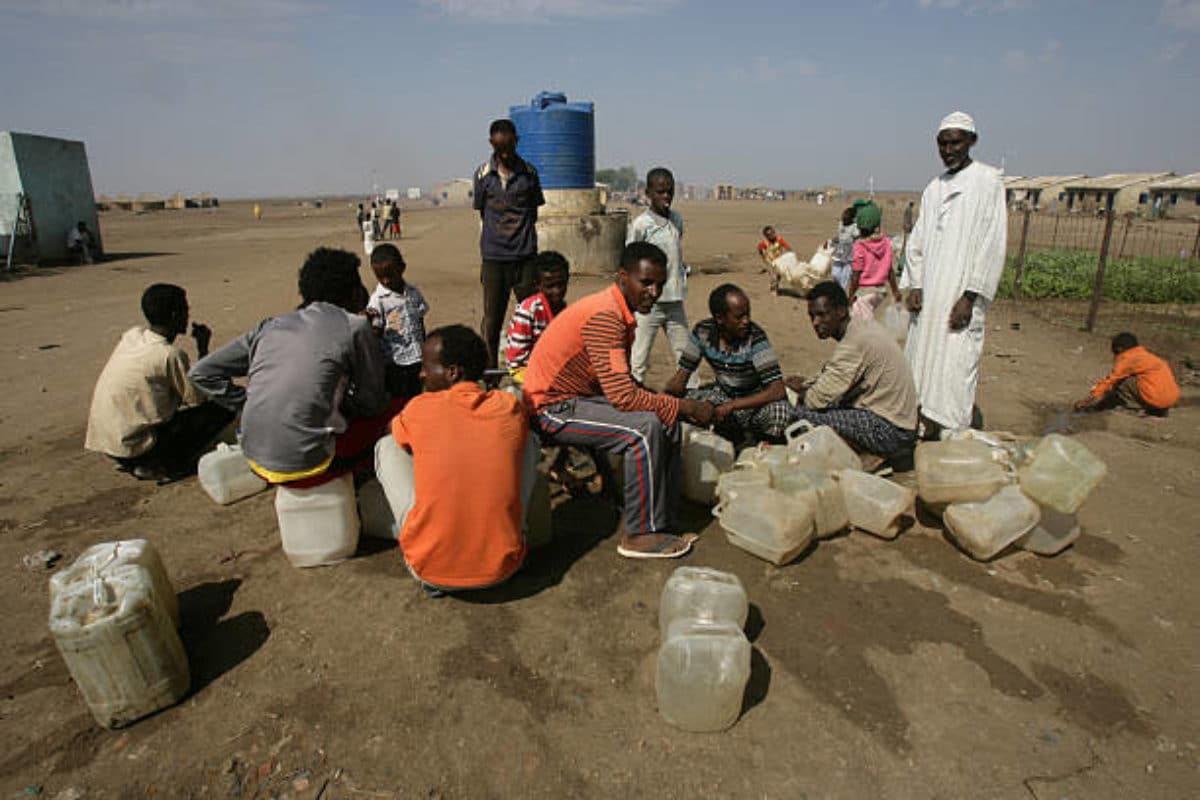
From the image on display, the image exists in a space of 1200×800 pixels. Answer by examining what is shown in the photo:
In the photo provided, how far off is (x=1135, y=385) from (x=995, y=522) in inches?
133

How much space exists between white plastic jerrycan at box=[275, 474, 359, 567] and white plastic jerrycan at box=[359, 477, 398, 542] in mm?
121

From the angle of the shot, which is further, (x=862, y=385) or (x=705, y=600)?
(x=862, y=385)

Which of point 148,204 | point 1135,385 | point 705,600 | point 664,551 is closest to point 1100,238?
point 1135,385

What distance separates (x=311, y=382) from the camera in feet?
→ 10.3

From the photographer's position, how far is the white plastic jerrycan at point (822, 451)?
12.8 ft

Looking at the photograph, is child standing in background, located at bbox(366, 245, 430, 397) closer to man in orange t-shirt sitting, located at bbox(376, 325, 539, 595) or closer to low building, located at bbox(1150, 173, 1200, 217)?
man in orange t-shirt sitting, located at bbox(376, 325, 539, 595)

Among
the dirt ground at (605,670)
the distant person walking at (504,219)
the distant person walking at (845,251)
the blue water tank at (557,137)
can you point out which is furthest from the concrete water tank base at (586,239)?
the dirt ground at (605,670)

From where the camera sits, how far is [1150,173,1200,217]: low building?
32.8m

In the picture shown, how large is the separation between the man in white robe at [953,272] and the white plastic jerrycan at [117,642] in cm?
458

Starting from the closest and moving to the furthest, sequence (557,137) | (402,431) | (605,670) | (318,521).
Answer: (605,670) → (402,431) → (318,521) → (557,137)

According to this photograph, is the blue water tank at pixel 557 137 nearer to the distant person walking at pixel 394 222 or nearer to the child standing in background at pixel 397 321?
the child standing in background at pixel 397 321

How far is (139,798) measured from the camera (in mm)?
2178

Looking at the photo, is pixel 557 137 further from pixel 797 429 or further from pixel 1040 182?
pixel 1040 182

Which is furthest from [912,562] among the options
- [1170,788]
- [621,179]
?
[621,179]
